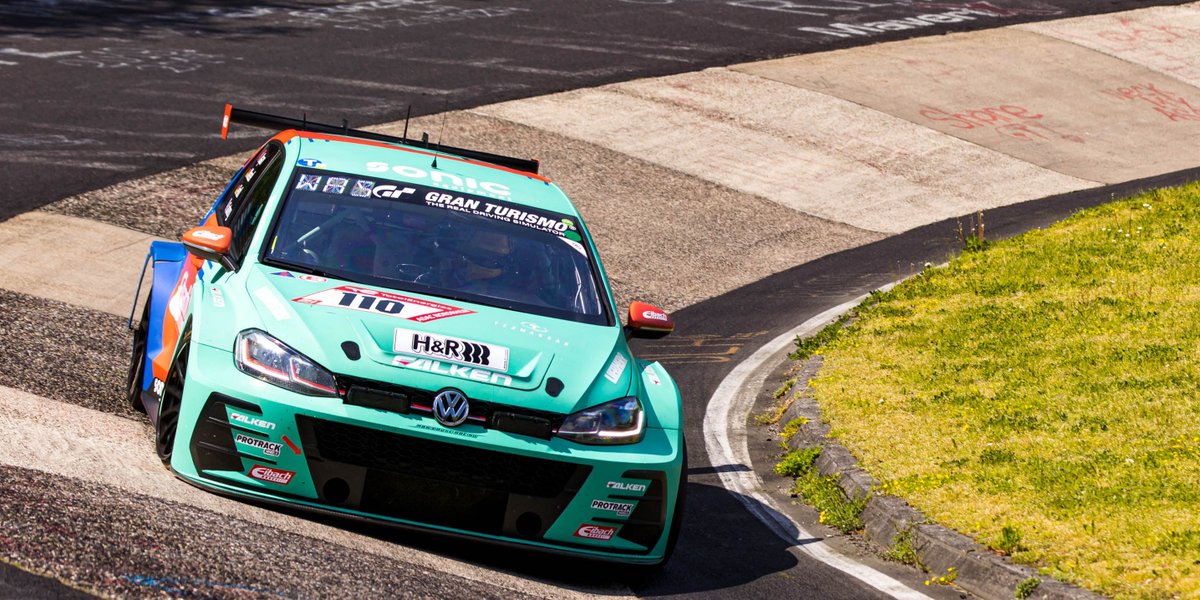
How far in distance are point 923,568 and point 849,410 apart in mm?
2253

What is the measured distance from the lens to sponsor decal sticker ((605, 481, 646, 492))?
622cm

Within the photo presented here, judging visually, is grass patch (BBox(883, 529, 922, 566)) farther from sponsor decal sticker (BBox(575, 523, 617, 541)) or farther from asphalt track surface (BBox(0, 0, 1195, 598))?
sponsor decal sticker (BBox(575, 523, 617, 541))

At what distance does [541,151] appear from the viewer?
57.7 ft

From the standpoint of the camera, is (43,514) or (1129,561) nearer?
(43,514)

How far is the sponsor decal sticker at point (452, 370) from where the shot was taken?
6.05 metres

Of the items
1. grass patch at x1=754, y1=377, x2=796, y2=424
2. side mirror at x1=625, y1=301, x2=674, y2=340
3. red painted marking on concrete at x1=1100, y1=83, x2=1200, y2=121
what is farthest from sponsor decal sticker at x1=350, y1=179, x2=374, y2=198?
red painted marking on concrete at x1=1100, y1=83, x2=1200, y2=121

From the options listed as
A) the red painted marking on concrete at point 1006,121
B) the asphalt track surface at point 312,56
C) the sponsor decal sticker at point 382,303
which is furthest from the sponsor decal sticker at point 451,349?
the red painted marking on concrete at point 1006,121

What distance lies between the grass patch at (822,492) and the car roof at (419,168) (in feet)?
7.34

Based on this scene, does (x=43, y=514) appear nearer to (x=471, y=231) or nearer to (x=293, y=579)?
(x=293, y=579)

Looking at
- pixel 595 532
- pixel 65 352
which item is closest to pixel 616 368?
pixel 595 532

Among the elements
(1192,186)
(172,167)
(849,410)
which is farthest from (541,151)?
(849,410)

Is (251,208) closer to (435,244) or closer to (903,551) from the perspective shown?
(435,244)

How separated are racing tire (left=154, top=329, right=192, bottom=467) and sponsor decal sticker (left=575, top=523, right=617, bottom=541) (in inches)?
70.6

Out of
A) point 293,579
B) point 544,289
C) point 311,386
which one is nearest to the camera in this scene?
point 293,579
